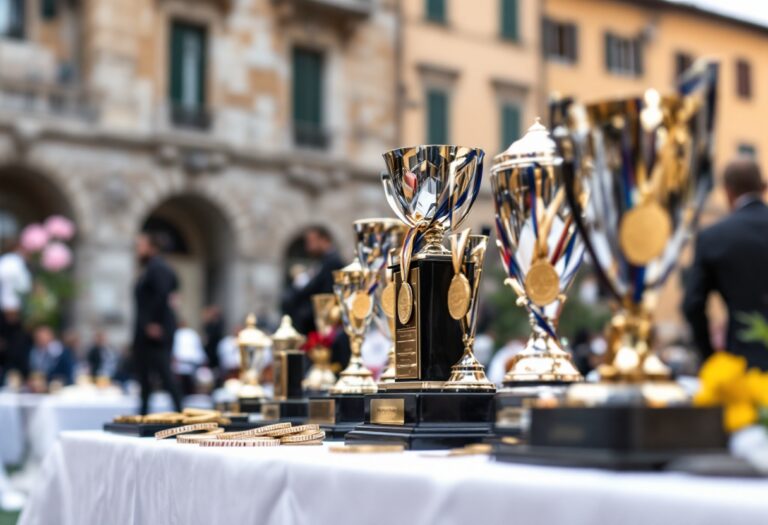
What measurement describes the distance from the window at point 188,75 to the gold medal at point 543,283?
18051 mm

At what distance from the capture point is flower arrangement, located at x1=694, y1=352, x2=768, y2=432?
158 centimetres

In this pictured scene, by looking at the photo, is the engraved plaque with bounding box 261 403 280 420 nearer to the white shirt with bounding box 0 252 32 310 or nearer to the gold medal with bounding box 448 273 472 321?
the gold medal with bounding box 448 273 472 321

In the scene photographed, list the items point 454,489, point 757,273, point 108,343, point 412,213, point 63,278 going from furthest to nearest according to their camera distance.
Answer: point 108,343 → point 63,278 → point 757,273 → point 412,213 → point 454,489

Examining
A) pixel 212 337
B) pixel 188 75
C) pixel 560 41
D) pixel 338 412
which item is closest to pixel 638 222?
pixel 338 412

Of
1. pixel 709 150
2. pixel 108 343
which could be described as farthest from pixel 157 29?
pixel 709 150

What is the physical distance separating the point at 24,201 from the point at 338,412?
56.2 ft

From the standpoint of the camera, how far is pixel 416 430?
2596 mm

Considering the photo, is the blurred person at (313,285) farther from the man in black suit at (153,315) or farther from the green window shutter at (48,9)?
the green window shutter at (48,9)

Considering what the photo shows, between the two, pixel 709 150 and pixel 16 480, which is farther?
pixel 16 480

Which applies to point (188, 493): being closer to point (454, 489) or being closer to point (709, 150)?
point (454, 489)

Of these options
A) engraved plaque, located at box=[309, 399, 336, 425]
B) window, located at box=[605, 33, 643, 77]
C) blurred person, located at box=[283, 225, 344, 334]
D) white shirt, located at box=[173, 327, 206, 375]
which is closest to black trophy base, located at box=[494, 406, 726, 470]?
engraved plaque, located at box=[309, 399, 336, 425]

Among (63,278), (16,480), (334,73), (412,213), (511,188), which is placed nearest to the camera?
(511,188)

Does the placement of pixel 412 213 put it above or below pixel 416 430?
above

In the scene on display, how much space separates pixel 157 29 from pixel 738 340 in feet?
57.4
